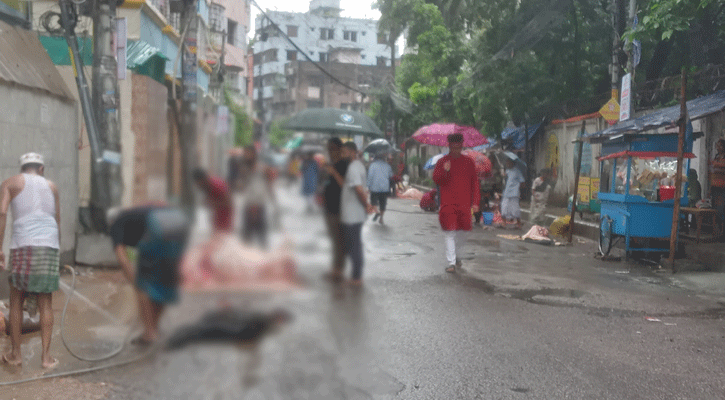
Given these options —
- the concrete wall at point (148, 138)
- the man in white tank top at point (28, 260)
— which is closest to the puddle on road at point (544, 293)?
the man in white tank top at point (28, 260)

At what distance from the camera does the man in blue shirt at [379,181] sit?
27.4 inches

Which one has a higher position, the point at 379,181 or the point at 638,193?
the point at 379,181

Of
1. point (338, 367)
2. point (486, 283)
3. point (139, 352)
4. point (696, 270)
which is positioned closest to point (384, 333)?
point (338, 367)

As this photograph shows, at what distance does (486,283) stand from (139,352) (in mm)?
6441

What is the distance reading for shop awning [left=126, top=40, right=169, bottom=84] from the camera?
0.56 meters

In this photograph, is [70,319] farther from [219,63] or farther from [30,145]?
[219,63]

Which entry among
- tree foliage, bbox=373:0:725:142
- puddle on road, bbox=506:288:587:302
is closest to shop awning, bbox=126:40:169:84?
tree foliage, bbox=373:0:725:142

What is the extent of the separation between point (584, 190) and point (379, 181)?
12.3 metres

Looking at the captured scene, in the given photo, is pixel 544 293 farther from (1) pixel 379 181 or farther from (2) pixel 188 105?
(2) pixel 188 105

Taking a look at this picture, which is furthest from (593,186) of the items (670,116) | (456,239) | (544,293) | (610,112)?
(456,239)

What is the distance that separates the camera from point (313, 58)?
67 centimetres

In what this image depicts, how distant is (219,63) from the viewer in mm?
609

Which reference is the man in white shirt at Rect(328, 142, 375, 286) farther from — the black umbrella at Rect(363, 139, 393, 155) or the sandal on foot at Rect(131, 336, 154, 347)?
the sandal on foot at Rect(131, 336, 154, 347)

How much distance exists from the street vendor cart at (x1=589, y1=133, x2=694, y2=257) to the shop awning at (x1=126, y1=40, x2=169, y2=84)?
26.4 feet
